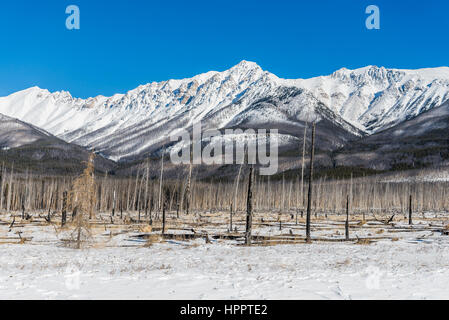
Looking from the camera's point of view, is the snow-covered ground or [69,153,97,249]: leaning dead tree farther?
[69,153,97,249]: leaning dead tree

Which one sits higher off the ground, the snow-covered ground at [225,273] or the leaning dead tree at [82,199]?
the leaning dead tree at [82,199]

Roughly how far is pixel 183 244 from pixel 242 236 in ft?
23.0

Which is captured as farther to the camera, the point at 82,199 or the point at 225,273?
the point at 82,199

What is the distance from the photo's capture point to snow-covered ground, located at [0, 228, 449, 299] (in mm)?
11711

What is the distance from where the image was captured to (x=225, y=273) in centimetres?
1534

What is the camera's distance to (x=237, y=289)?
40.0 ft

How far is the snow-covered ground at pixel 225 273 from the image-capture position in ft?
38.4

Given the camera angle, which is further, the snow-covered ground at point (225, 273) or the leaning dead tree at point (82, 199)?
the leaning dead tree at point (82, 199)

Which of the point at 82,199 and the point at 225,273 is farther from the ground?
the point at 82,199

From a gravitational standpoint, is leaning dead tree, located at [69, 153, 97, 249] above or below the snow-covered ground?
above
